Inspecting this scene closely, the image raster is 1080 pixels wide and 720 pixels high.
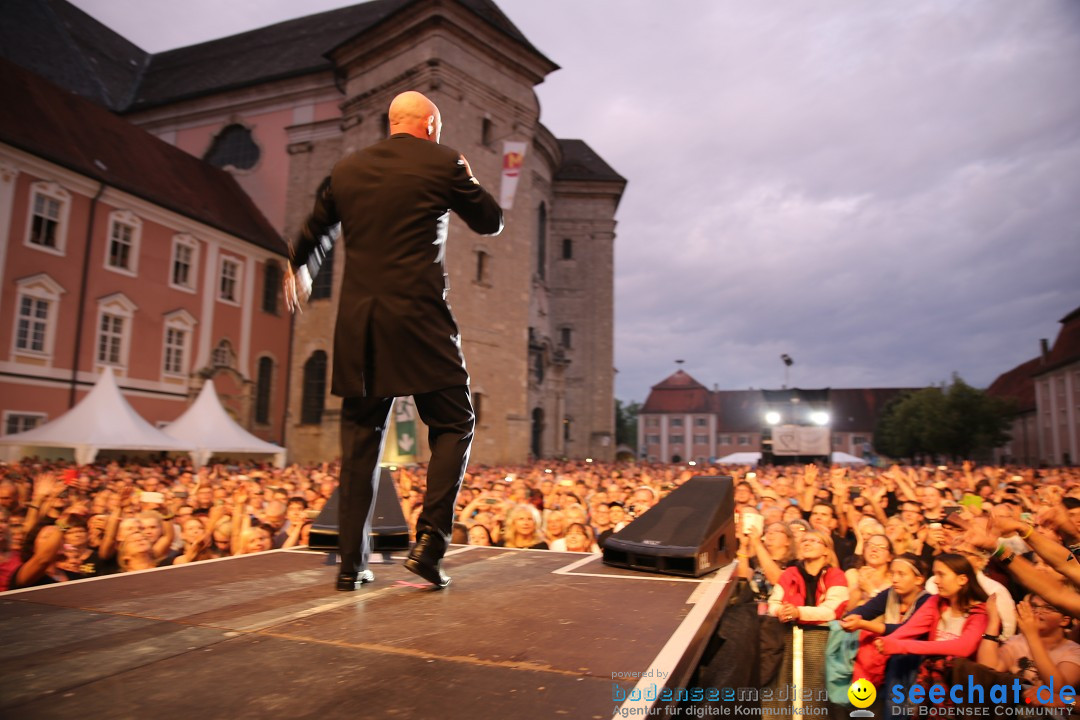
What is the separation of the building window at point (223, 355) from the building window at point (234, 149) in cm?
928

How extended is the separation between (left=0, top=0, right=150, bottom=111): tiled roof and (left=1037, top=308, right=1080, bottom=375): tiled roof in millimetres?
56089

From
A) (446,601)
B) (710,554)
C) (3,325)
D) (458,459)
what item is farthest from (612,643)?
(3,325)

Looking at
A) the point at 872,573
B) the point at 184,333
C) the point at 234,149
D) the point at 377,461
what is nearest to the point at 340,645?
the point at 377,461

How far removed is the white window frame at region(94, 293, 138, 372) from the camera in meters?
21.3

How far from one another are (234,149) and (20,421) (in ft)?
54.4

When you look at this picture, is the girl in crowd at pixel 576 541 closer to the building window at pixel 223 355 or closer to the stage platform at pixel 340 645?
the stage platform at pixel 340 645

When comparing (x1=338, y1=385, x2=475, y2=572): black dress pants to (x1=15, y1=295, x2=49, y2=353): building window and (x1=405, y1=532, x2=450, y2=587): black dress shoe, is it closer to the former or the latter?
(x1=405, y1=532, x2=450, y2=587): black dress shoe

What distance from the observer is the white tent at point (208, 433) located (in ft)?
57.3

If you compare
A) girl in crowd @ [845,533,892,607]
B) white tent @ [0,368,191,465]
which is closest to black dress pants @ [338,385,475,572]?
girl in crowd @ [845,533,892,607]

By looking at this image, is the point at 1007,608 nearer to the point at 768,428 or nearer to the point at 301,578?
the point at 301,578

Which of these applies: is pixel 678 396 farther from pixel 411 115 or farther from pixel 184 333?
pixel 411 115

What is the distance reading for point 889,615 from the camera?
4660mm

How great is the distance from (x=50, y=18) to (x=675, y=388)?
66129 mm

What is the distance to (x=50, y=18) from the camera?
1237 inches
